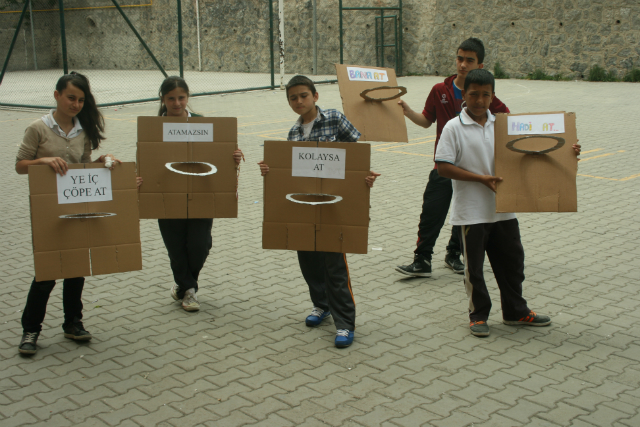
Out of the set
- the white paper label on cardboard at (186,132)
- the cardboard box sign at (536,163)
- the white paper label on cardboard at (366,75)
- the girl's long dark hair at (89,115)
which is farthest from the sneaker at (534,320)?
the girl's long dark hair at (89,115)

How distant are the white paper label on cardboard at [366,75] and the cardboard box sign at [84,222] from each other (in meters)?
1.69

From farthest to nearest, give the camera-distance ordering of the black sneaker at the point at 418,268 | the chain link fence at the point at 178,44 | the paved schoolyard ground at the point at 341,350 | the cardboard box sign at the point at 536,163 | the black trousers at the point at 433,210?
the chain link fence at the point at 178,44 → the black sneaker at the point at 418,268 → the black trousers at the point at 433,210 → the cardboard box sign at the point at 536,163 → the paved schoolyard ground at the point at 341,350

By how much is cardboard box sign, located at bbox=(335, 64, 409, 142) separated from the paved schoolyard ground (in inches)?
48.8

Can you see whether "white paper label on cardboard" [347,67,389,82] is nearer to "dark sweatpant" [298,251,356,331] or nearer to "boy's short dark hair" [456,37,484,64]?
"boy's short dark hair" [456,37,484,64]

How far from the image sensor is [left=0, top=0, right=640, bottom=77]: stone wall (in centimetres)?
1992

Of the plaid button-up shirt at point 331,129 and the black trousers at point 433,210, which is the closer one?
the plaid button-up shirt at point 331,129

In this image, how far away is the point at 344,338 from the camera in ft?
12.9

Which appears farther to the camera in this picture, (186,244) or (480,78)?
(186,244)

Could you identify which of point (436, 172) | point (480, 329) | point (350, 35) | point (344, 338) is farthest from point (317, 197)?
point (350, 35)

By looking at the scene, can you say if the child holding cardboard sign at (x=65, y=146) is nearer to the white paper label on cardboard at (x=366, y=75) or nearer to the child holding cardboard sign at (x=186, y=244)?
the child holding cardboard sign at (x=186, y=244)

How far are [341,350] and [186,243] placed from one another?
4.58ft

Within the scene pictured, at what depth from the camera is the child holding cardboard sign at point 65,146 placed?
149 inches

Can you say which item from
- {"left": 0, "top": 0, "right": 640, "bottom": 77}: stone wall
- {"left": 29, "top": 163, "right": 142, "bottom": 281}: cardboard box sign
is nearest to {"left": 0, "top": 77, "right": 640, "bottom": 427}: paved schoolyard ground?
A: {"left": 29, "top": 163, "right": 142, "bottom": 281}: cardboard box sign

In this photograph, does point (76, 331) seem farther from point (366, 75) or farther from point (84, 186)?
point (366, 75)
